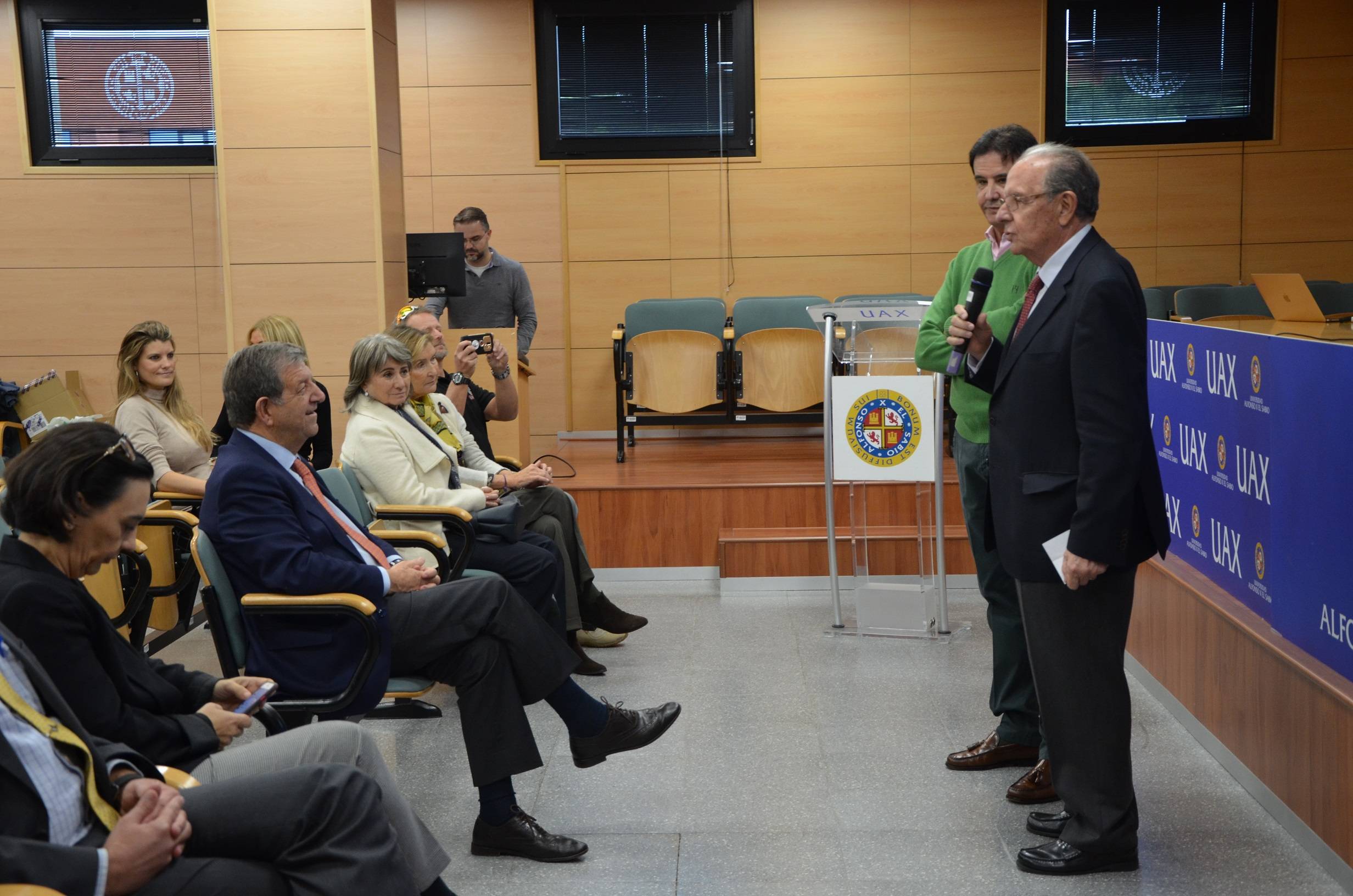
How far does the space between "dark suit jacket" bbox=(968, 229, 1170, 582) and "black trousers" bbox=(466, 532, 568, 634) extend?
1.60m

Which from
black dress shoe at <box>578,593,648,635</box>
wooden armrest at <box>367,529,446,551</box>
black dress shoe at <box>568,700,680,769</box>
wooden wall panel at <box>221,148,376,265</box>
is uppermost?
wooden wall panel at <box>221,148,376,265</box>

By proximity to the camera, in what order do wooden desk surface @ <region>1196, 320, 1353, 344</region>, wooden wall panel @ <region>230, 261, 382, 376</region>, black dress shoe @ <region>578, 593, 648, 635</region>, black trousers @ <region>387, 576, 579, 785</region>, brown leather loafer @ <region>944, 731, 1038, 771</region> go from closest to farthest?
black trousers @ <region>387, 576, 579, 785</region> → wooden desk surface @ <region>1196, 320, 1353, 344</region> → brown leather loafer @ <region>944, 731, 1038, 771</region> → black dress shoe @ <region>578, 593, 648, 635</region> → wooden wall panel @ <region>230, 261, 382, 376</region>

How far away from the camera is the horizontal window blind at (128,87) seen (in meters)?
7.89

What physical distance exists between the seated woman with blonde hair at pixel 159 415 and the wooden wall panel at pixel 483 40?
435 cm

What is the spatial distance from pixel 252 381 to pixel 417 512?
90 centimetres

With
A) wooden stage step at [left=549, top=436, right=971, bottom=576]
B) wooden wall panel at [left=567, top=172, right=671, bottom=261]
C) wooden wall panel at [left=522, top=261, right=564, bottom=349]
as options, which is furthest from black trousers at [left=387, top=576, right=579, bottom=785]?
wooden wall panel at [left=567, top=172, right=671, bottom=261]

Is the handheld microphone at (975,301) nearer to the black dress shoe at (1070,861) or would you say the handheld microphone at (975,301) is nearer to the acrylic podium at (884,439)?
the black dress shoe at (1070,861)

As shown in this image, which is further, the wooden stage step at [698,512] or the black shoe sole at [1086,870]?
the wooden stage step at [698,512]

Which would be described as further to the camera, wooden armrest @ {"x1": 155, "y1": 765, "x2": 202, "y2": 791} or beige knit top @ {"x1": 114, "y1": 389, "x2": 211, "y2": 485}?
beige knit top @ {"x1": 114, "y1": 389, "x2": 211, "y2": 485}

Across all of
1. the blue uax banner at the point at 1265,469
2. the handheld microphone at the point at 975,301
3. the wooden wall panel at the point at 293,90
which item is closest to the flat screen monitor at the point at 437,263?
the wooden wall panel at the point at 293,90

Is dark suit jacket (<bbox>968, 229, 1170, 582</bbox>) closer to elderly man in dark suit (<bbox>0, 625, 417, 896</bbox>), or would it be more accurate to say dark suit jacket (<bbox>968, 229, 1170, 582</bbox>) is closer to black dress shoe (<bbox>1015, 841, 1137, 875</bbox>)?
black dress shoe (<bbox>1015, 841, 1137, 875</bbox>)

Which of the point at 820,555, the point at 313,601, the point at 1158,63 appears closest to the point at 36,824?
the point at 313,601

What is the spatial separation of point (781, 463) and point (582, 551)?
2.36 meters

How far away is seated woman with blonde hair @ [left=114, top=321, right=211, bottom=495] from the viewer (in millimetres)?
4125
